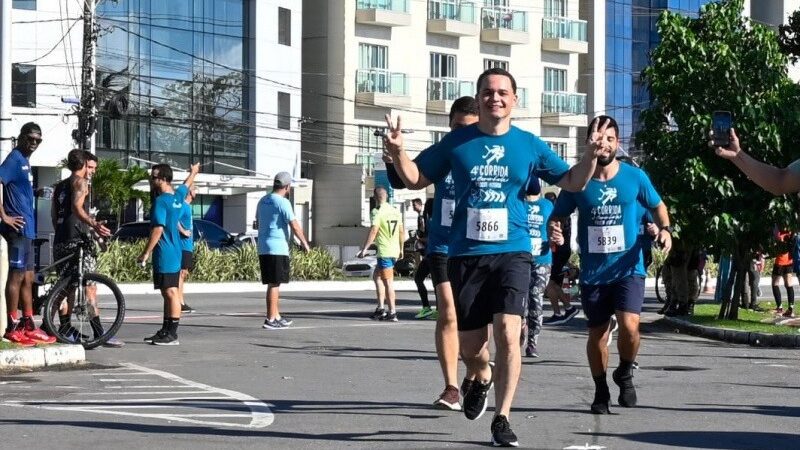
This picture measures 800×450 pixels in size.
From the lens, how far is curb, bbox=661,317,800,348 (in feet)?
60.1

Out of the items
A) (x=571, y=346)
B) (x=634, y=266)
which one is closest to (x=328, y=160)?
(x=571, y=346)

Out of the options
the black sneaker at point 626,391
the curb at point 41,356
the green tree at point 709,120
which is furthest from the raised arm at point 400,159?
the green tree at point 709,120

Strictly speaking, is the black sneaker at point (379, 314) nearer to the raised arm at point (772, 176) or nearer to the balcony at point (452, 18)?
the raised arm at point (772, 176)

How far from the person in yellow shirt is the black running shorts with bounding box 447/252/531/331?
11525 millimetres

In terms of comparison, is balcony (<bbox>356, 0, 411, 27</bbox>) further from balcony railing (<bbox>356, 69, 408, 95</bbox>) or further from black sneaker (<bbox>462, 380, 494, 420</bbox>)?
black sneaker (<bbox>462, 380, 494, 420</bbox>)

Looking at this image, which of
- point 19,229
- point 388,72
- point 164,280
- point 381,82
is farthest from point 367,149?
point 19,229

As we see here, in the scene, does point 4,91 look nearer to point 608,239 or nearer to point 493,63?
point 608,239

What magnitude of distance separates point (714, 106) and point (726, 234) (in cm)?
180

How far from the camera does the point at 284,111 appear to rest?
58719mm

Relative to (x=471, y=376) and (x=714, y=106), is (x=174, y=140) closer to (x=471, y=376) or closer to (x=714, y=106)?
(x=714, y=106)

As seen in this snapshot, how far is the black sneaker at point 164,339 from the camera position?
16203 millimetres

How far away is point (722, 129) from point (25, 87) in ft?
148

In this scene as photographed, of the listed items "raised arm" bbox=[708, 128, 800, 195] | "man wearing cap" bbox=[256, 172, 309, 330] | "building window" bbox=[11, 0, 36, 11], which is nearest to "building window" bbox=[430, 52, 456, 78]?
"building window" bbox=[11, 0, 36, 11]

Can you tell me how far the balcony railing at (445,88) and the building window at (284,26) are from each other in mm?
6500
